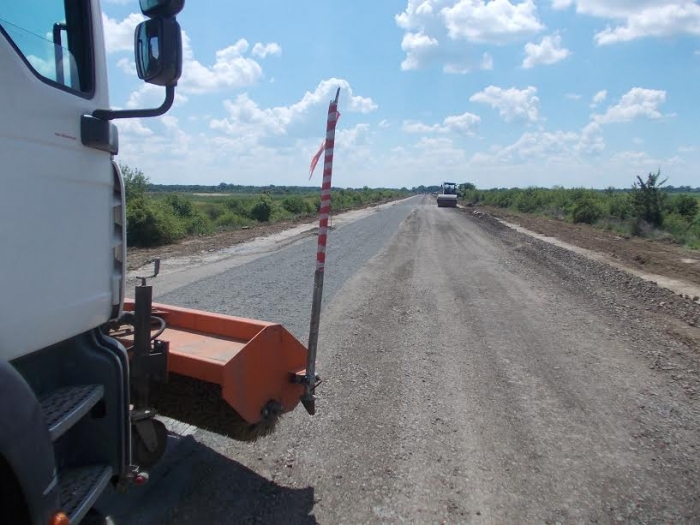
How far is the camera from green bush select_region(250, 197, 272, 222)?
3406cm

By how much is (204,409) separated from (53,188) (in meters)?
1.89

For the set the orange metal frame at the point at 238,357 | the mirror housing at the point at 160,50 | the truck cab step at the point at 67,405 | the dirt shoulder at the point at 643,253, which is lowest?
the dirt shoulder at the point at 643,253

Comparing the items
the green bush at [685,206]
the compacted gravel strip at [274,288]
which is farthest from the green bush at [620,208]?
the compacted gravel strip at [274,288]

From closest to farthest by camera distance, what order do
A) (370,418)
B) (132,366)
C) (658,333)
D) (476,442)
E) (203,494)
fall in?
(132,366), (203,494), (476,442), (370,418), (658,333)

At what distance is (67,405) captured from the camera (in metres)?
2.04

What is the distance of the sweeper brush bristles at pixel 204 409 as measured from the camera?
3.34 metres

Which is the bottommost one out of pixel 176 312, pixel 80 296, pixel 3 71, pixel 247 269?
pixel 247 269

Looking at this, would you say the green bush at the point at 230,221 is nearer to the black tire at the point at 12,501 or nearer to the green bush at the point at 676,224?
the green bush at the point at 676,224

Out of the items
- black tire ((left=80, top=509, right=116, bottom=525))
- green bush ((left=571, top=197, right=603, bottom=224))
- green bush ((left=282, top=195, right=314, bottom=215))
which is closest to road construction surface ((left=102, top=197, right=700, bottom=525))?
black tire ((left=80, top=509, right=116, bottom=525))

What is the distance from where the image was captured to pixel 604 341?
7117 mm

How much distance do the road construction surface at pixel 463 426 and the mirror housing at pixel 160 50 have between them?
247 cm

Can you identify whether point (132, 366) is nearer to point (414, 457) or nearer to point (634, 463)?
point (414, 457)

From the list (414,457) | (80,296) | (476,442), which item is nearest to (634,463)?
(476,442)

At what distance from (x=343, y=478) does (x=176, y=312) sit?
5.62 feet
